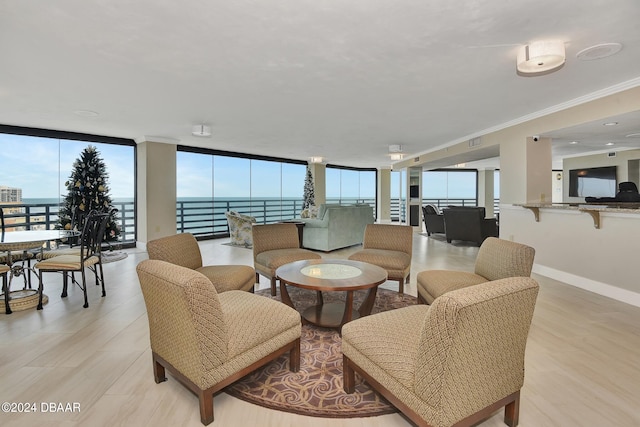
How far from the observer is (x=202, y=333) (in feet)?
4.92

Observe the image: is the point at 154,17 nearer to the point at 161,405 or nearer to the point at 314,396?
the point at 161,405

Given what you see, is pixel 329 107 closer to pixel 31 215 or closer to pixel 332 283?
pixel 332 283

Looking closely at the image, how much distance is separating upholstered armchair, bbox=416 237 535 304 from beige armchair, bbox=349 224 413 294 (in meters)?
0.55

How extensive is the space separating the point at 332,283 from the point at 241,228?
5017mm

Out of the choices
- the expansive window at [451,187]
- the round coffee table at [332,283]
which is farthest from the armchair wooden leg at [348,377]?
the expansive window at [451,187]

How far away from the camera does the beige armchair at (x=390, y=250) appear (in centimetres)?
352

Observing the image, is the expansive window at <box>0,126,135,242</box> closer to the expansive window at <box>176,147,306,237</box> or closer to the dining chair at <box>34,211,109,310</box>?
the expansive window at <box>176,147,306,237</box>

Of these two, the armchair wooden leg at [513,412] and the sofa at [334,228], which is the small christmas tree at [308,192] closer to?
the sofa at [334,228]

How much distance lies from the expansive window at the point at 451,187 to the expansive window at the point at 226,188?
5.75 metres

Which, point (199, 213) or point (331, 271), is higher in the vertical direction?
point (199, 213)

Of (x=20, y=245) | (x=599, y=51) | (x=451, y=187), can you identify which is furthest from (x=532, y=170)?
(x=451, y=187)

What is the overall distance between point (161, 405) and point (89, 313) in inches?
76.0

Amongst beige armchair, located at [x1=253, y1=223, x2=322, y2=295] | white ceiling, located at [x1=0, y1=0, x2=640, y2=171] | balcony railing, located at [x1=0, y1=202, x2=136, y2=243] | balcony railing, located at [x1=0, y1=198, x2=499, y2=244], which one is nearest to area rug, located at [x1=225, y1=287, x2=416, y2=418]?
beige armchair, located at [x1=253, y1=223, x2=322, y2=295]

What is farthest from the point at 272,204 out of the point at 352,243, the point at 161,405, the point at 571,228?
the point at 161,405
